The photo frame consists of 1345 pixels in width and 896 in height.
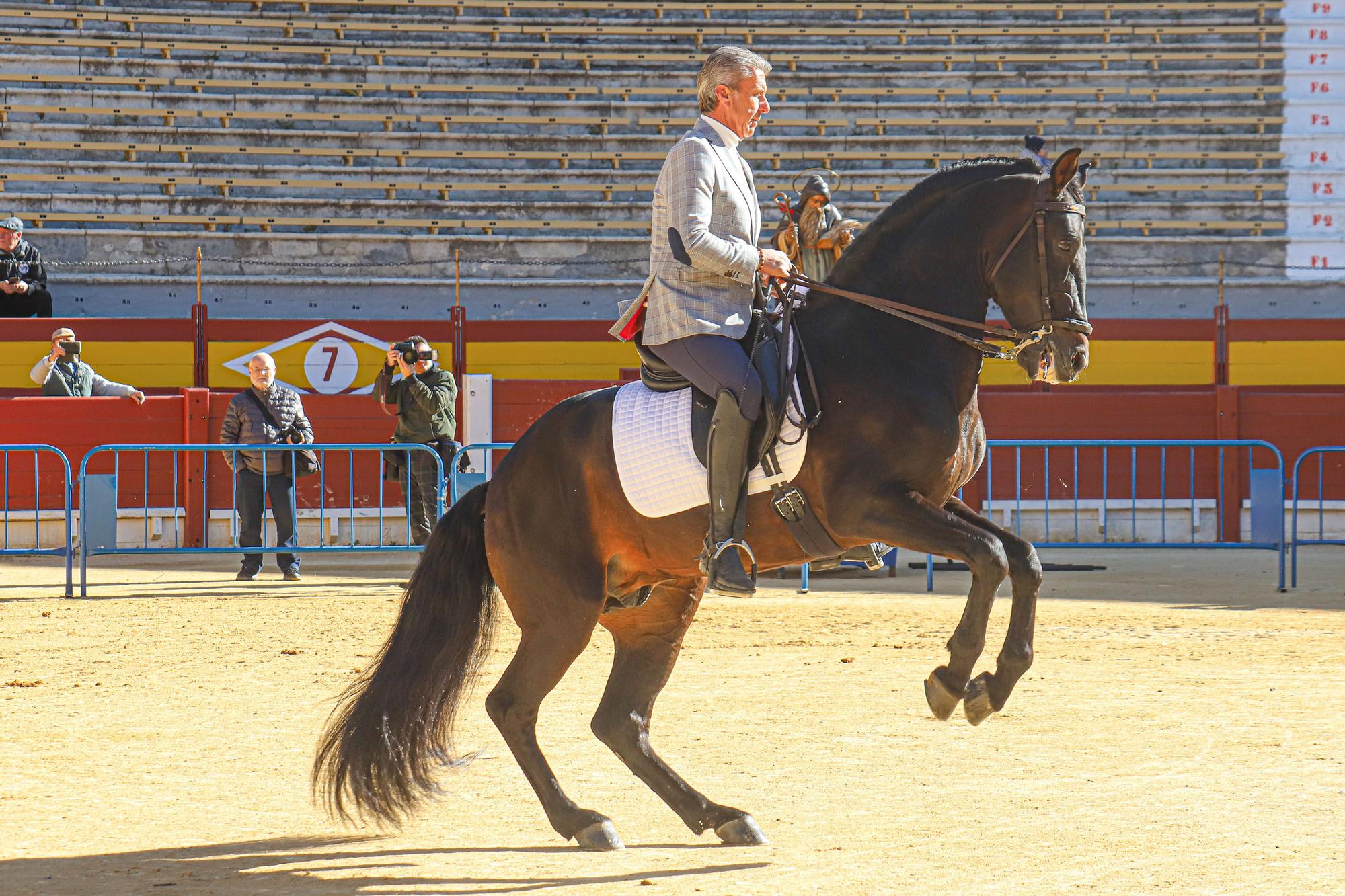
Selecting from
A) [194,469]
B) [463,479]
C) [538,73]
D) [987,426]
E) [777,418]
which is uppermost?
[538,73]

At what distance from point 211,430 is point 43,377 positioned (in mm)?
1787

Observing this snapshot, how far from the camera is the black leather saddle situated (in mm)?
4211

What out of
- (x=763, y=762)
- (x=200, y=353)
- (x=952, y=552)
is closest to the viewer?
(x=952, y=552)

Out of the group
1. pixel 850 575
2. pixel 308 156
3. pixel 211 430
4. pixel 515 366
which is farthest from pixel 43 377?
pixel 850 575

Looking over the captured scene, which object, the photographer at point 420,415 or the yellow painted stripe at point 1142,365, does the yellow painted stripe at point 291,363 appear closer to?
the photographer at point 420,415

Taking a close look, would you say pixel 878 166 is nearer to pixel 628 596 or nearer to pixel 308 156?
pixel 308 156

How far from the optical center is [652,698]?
465 cm

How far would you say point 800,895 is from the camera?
3672 mm

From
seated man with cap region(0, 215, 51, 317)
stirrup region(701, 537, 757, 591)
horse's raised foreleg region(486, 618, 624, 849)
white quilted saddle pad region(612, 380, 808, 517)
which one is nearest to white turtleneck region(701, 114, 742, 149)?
white quilted saddle pad region(612, 380, 808, 517)

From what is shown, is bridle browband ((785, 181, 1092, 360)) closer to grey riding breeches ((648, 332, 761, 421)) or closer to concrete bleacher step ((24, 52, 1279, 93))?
grey riding breeches ((648, 332, 761, 421))

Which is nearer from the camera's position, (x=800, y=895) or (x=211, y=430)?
(x=800, y=895)

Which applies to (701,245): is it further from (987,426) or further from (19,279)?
(19,279)

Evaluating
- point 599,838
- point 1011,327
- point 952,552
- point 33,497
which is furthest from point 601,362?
point 952,552

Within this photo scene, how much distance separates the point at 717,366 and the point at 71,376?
35.6 feet
